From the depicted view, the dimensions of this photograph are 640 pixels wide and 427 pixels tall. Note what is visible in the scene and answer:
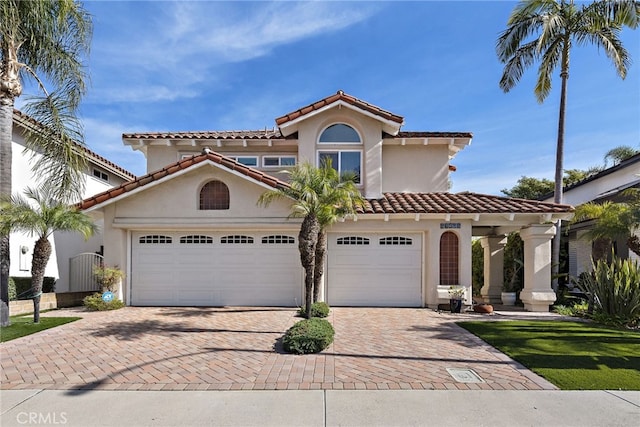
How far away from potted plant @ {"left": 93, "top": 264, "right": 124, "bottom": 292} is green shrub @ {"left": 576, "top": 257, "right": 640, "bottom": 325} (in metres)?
15.4

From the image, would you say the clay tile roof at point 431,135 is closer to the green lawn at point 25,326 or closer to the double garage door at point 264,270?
the double garage door at point 264,270

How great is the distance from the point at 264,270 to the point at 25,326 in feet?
22.5

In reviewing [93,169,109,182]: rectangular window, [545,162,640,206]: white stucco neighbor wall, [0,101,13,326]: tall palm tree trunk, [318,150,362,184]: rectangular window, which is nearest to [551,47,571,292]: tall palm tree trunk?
[545,162,640,206]: white stucco neighbor wall

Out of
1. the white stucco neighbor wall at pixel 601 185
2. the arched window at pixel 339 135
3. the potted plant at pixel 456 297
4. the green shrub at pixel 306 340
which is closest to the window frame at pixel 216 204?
the arched window at pixel 339 135

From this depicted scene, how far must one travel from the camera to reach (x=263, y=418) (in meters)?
4.78

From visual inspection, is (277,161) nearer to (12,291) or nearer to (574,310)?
(12,291)

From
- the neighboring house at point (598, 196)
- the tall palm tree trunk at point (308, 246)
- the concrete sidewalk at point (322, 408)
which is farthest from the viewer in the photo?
the neighboring house at point (598, 196)

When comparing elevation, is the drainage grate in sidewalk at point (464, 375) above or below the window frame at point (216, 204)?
below

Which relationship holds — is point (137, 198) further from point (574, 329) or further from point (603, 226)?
point (603, 226)

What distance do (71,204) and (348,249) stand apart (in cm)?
919

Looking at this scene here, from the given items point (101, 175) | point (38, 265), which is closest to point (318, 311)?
point (38, 265)

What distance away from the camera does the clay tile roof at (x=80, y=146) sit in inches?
454

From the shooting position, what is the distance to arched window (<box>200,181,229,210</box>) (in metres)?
13.3

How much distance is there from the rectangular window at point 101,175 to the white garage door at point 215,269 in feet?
23.3
